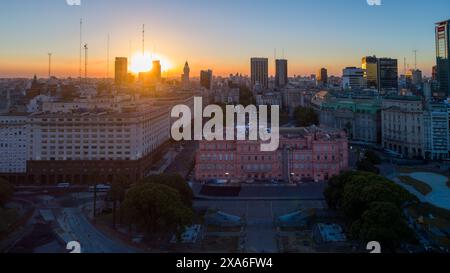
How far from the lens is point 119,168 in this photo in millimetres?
7062

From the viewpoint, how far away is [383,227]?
12.3ft

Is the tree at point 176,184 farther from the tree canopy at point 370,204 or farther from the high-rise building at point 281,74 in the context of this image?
the high-rise building at point 281,74

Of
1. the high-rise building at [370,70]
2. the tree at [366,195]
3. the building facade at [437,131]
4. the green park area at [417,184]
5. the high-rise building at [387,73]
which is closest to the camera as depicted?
the tree at [366,195]

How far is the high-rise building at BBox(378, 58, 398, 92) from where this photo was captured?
23294mm

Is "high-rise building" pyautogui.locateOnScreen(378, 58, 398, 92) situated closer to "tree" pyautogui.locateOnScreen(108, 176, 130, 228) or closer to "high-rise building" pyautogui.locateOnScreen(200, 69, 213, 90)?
"high-rise building" pyautogui.locateOnScreen(200, 69, 213, 90)

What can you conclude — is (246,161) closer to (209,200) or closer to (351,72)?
(209,200)

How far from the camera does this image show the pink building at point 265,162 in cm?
752

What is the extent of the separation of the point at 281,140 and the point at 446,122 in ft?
14.4

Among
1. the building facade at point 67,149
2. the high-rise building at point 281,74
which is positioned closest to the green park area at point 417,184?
the building facade at point 67,149

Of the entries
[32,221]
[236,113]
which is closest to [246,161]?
[32,221]

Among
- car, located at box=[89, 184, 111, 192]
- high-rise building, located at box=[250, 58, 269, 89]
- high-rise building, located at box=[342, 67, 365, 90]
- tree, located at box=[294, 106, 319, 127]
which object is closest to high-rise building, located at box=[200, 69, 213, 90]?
high-rise building, located at box=[250, 58, 269, 89]

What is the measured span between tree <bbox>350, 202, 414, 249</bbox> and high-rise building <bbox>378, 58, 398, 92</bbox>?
2086 centimetres

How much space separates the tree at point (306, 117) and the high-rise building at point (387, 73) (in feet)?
32.5

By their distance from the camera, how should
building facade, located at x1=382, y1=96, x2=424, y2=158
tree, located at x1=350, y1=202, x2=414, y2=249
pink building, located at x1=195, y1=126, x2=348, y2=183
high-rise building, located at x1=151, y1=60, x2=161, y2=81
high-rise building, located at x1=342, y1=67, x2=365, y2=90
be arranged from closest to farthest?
tree, located at x1=350, y1=202, x2=414, y2=249
high-rise building, located at x1=151, y1=60, x2=161, y2=81
pink building, located at x1=195, y1=126, x2=348, y2=183
building facade, located at x1=382, y1=96, x2=424, y2=158
high-rise building, located at x1=342, y1=67, x2=365, y2=90
